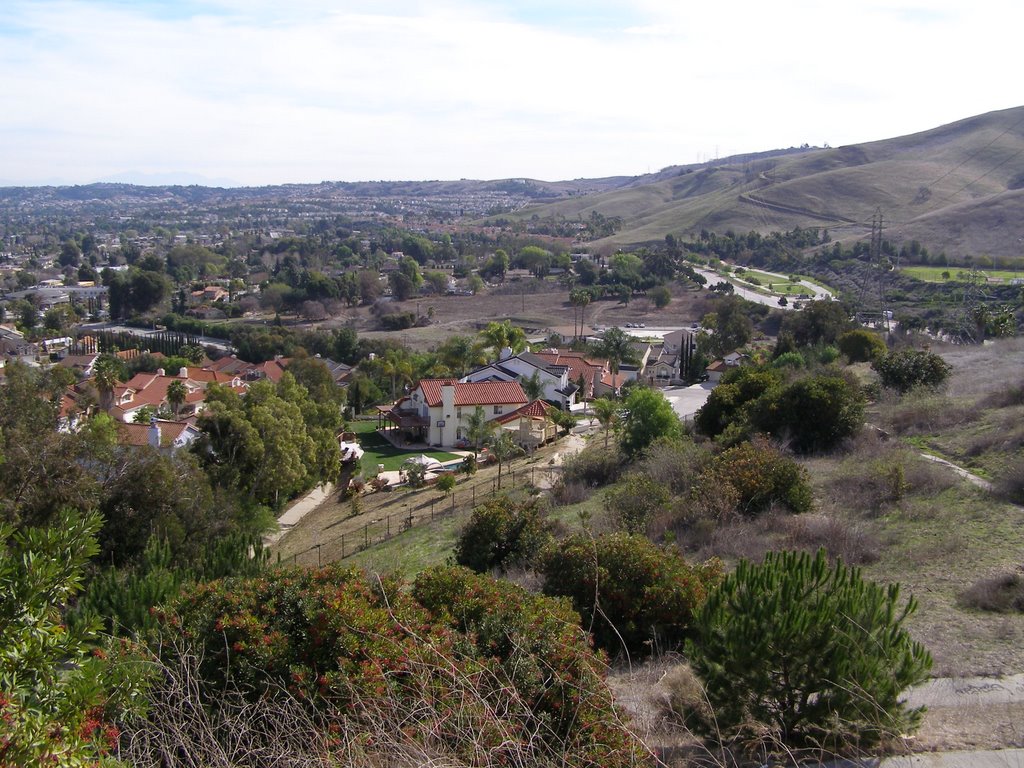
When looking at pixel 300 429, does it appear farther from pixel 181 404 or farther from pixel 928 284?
pixel 928 284

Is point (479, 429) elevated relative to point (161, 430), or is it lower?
lower

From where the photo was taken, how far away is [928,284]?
5947 cm

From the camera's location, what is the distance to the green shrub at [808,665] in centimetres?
647

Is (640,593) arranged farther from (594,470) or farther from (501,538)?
(594,470)

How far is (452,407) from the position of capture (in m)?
35.8

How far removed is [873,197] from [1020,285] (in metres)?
60.3

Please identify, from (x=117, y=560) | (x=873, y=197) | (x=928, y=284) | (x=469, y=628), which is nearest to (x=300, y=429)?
(x=117, y=560)

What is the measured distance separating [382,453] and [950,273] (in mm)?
48636

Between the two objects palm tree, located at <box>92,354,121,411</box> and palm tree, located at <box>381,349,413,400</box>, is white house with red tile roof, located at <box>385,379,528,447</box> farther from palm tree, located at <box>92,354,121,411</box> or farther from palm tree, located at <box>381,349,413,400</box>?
palm tree, located at <box>92,354,121,411</box>

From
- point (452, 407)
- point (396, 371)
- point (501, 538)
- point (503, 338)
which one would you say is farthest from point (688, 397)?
point (501, 538)

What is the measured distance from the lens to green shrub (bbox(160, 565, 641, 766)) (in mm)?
6055

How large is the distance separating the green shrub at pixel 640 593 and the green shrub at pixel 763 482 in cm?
460

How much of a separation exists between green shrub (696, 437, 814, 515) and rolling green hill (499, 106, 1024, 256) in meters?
65.8

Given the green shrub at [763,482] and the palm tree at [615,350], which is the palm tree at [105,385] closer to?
the palm tree at [615,350]
